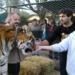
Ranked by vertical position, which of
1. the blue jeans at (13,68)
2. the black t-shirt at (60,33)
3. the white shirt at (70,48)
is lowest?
the blue jeans at (13,68)

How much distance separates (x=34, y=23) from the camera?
9.88 m

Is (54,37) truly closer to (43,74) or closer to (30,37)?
(30,37)

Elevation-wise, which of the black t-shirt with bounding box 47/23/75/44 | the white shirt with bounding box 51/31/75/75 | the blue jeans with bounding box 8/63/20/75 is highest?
the white shirt with bounding box 51/31/75/75

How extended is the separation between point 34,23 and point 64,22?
4330 mm

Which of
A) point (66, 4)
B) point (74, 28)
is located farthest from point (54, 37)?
point (66, 4)

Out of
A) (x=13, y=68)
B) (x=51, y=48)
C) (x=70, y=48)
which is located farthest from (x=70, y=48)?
(x=13, y=68)

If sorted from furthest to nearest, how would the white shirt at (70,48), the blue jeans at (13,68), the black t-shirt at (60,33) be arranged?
1. the black t-shirt at (60,33)
2. the blue jeans at (13,68)
3. the white shirt at (70,48)

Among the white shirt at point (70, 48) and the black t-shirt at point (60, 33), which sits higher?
the white shirt at point (70, 48)

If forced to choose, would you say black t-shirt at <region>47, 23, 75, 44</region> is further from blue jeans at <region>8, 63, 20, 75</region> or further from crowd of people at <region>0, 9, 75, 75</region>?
blue jeans at <region>8, 63, 20, 75</region>

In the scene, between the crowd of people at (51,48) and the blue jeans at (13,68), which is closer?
the crowd of people at (51,48)

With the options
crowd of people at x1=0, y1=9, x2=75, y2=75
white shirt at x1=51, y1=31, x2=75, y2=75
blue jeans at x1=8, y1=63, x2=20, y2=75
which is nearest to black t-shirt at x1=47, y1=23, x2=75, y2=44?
crowd of people at x1=0, y1=9, x2=75, y2=75

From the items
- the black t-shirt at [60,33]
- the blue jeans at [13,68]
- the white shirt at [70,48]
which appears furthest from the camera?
the black t-shirt at [60,33]

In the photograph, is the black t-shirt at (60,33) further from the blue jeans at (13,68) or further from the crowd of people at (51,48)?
the blue jeans at (13,68)

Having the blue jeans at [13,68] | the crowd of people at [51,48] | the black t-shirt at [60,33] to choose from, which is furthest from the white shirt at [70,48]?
the black t-shirt at [60,33]
